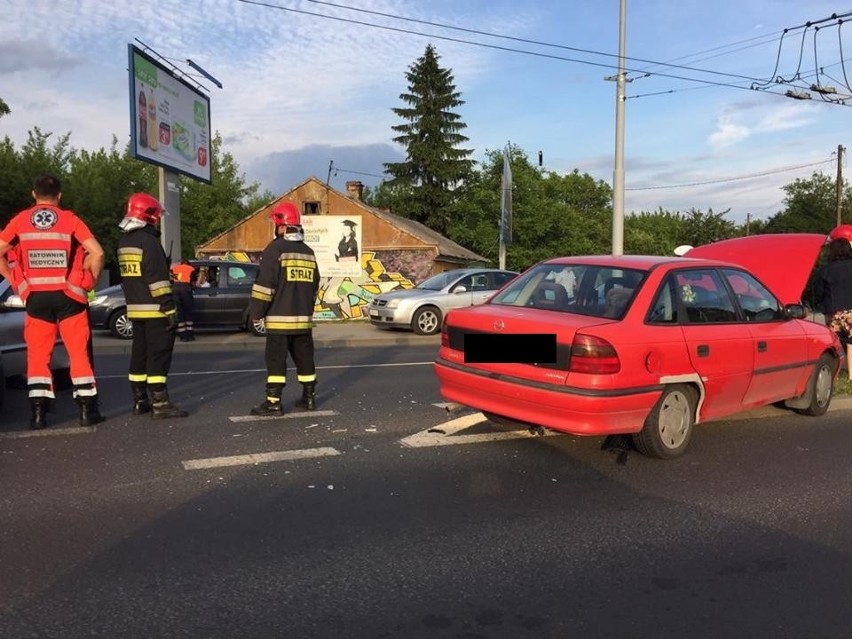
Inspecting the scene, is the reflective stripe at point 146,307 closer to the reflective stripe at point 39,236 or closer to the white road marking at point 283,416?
the reflective stripe at point 39,236

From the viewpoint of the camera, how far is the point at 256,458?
525 cm

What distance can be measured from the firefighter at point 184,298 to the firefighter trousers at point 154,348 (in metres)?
7.65

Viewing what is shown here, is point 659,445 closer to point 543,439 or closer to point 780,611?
point 543,439

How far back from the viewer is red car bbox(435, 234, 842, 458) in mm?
4832

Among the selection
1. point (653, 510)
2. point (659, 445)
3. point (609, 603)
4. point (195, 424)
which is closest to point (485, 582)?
point (609, 603)

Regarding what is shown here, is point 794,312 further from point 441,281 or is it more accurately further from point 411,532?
point 441,281

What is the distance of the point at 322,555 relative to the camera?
362 centimetres

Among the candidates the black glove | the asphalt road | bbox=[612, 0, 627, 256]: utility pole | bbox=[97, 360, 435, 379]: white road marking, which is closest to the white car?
the asphalt road

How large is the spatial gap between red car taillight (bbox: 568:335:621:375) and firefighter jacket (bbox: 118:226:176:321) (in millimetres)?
3657

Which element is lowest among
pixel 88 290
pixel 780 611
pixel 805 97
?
pixel 780 611

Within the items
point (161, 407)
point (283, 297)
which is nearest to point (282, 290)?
point (283, 297)

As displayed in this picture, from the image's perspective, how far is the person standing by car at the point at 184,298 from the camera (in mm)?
14047

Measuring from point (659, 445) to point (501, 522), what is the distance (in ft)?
5.54

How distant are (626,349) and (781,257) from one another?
3.68 m
